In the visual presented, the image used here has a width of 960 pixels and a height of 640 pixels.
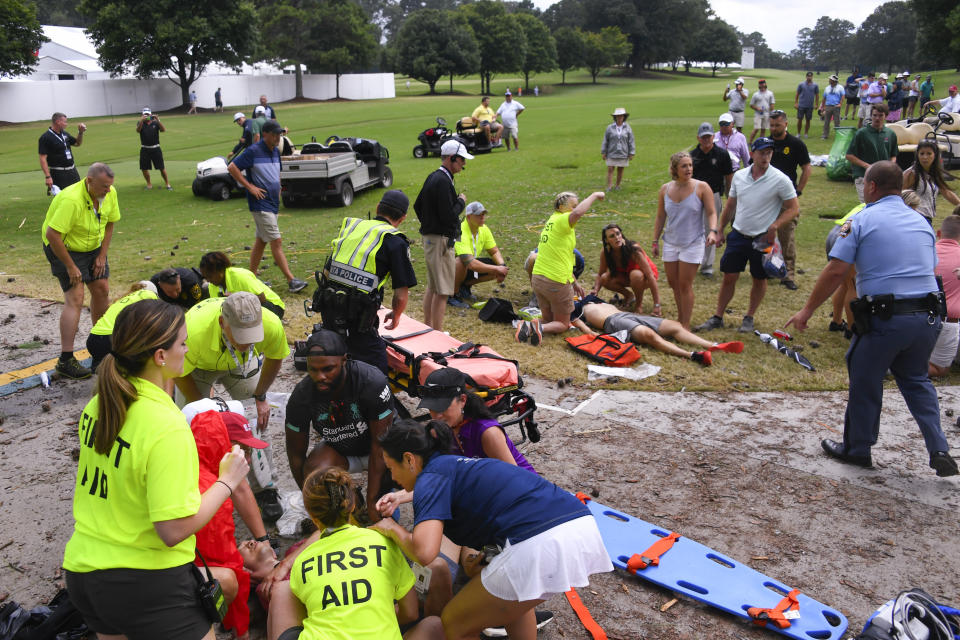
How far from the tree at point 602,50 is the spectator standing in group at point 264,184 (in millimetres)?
65727

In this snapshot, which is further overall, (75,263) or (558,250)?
(558,250)

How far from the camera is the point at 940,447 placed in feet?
15.7

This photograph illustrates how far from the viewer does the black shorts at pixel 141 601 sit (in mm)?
2570

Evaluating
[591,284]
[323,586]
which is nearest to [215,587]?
[323,586]

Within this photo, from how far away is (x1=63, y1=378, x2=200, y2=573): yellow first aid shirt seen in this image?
8.19ft

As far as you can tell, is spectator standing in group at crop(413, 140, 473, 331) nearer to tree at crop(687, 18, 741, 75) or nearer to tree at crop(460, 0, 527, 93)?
tree at crop(460, 0, 527, 93)

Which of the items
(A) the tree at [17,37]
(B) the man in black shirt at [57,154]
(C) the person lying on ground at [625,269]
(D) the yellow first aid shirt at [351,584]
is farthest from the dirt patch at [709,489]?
(A) the tree at [17,37]

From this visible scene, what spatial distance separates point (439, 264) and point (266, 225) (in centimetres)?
283

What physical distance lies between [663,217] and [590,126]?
20.4 m

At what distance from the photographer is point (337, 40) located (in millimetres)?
59500

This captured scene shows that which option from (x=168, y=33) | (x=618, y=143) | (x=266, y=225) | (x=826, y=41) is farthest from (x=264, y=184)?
(x=826, y=41)

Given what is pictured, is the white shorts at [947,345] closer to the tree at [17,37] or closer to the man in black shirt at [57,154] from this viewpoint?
the man in black shirt at [57,154]

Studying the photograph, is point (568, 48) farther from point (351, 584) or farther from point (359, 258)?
point (351, 584)

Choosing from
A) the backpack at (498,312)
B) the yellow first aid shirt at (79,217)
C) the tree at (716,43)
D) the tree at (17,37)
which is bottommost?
the backpack at (498,312)
